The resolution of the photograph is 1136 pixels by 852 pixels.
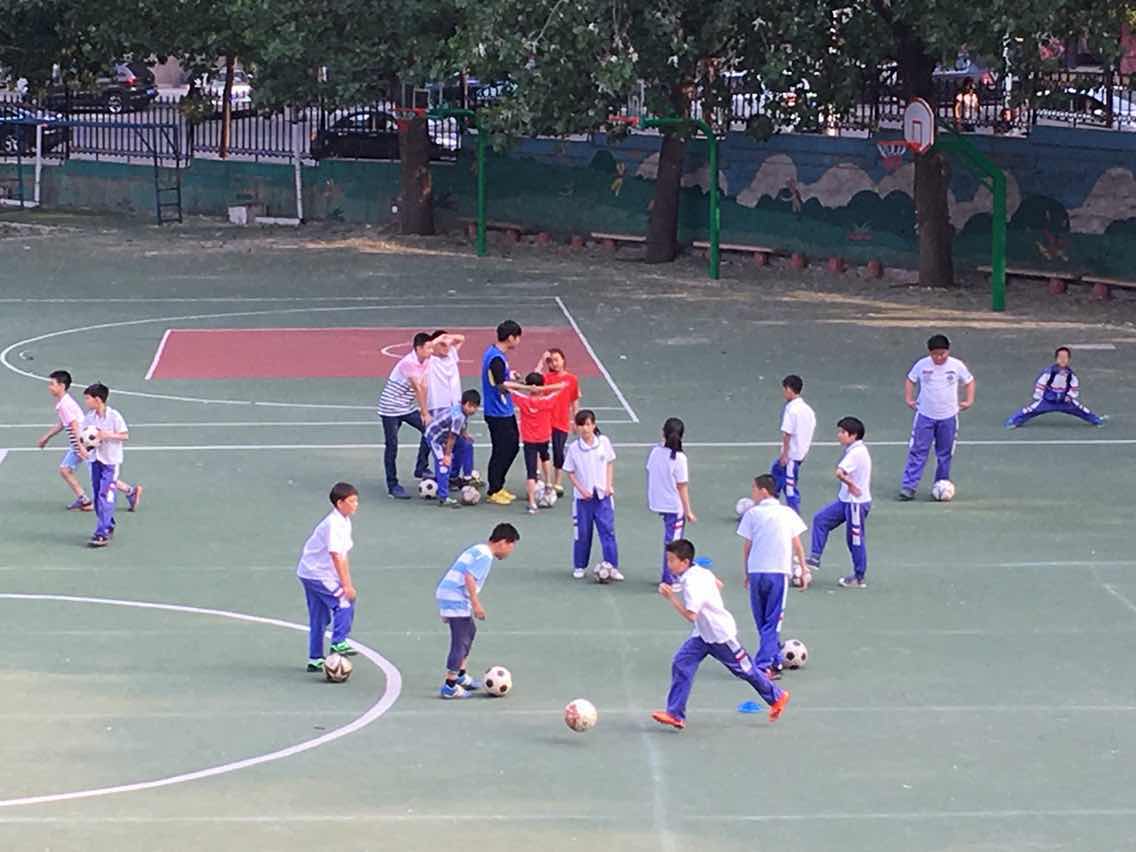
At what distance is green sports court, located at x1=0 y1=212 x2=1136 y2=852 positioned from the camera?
13.3 meters

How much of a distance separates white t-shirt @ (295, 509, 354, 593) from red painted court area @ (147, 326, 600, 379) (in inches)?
595

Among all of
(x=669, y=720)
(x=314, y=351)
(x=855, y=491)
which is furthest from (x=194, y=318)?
(x=669, y=720)

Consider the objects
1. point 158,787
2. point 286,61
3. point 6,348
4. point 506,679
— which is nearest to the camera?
point 158,787

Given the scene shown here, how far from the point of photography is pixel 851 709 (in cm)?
1545

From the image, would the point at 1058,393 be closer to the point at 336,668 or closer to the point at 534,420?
the point at 534,420

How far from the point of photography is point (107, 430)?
68.2ft

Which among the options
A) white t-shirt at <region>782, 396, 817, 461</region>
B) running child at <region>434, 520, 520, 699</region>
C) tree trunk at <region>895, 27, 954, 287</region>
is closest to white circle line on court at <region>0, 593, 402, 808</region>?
running child at <region>434, 520, 520, 699</region>

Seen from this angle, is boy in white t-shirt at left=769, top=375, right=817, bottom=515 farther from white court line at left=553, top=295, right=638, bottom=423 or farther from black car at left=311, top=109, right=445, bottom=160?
black car at left=311, top=109, right=445, bottom=160

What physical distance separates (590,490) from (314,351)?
14889mm

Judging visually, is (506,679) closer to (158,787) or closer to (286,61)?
(158,787)

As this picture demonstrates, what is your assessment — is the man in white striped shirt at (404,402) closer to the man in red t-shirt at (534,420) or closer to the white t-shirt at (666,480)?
the man in red t-shirt at (534,420)

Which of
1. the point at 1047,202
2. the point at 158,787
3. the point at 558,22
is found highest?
the point at 558,22

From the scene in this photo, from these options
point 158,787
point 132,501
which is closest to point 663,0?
point 132,501

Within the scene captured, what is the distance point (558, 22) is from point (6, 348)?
1033 cm
